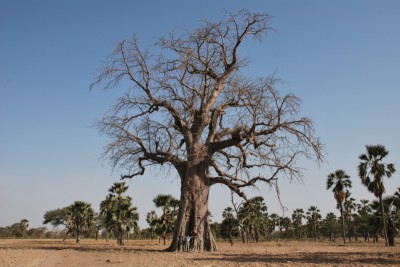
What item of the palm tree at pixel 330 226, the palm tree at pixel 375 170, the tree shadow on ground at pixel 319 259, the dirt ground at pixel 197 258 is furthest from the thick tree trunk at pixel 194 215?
the palm tree at pixel 330 226

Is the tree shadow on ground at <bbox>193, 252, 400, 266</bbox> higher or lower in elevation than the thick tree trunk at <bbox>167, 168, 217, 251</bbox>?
lower

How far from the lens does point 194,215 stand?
1680cm

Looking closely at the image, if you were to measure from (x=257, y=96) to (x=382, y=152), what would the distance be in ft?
71.8

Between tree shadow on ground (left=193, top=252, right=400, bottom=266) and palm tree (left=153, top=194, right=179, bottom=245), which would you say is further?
palm tree (left=153, top=194, right=179, bottom=245)

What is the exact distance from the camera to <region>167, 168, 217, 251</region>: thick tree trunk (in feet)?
54.0

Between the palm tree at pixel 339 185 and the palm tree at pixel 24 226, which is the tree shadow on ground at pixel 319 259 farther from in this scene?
the palm tree at pixel 24 226

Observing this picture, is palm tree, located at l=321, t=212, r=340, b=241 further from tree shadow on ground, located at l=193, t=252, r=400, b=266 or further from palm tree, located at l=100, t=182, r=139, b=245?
tree shadow on ground, located at l=193, t=252, r=400, b=266

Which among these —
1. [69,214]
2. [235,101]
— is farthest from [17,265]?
[69,214]

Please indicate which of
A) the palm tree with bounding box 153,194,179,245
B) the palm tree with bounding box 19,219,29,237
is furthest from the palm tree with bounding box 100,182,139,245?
the palm tree with bounding box 19,219,29,237

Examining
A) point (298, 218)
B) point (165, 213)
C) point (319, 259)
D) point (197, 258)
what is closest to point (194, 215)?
point (197, 258)

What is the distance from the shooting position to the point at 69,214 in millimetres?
56562

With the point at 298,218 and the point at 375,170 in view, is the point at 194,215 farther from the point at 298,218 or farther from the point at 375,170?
the point at 298,218

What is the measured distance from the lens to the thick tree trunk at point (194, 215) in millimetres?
16453

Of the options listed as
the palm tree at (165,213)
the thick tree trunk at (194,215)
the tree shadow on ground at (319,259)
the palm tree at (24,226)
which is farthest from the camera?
the palm tree at (24,226)
